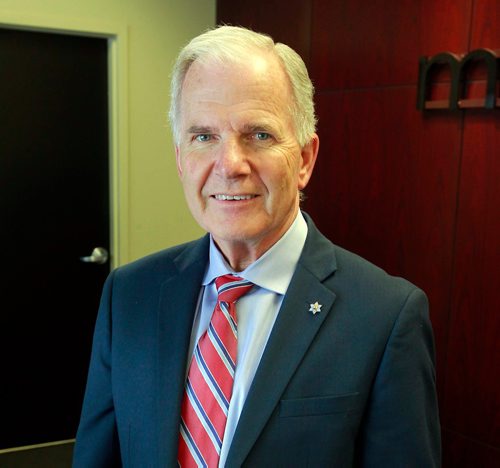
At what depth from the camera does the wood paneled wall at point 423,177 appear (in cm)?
213

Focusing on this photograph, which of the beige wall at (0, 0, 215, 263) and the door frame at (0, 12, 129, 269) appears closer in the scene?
the door frame at (0, 12, 129, 269)

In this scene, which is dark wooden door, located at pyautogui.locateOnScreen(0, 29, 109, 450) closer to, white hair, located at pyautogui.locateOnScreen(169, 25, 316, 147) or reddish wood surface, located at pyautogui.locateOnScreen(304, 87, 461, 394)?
reddish wood surface, located at pyautogui.locateOnScreen(304, 87, 461, 394)

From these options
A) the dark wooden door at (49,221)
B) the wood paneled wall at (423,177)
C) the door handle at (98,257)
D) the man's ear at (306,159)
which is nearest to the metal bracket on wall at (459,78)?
the wood paneled wall at (423,177)

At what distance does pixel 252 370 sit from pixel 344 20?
212 cm

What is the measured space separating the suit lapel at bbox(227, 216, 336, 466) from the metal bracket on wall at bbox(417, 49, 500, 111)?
1317 mm

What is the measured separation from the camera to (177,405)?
3.32ft

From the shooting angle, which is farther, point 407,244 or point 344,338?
point 407,244

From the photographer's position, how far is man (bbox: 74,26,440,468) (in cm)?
95

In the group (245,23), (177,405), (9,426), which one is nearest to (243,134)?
(177,405)

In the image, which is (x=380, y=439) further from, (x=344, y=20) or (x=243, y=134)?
(x=344, y=20)

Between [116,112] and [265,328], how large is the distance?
246 centimetres

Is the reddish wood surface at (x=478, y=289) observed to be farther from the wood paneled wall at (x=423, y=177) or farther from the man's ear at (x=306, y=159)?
the man's ear at (x=306, y=159)

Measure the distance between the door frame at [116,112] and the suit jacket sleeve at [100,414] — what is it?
215 centimetres

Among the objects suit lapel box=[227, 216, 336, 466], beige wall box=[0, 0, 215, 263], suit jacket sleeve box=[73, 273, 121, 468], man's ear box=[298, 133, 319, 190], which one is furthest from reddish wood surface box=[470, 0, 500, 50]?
beige wall box=[0, 0, 215, 263]
